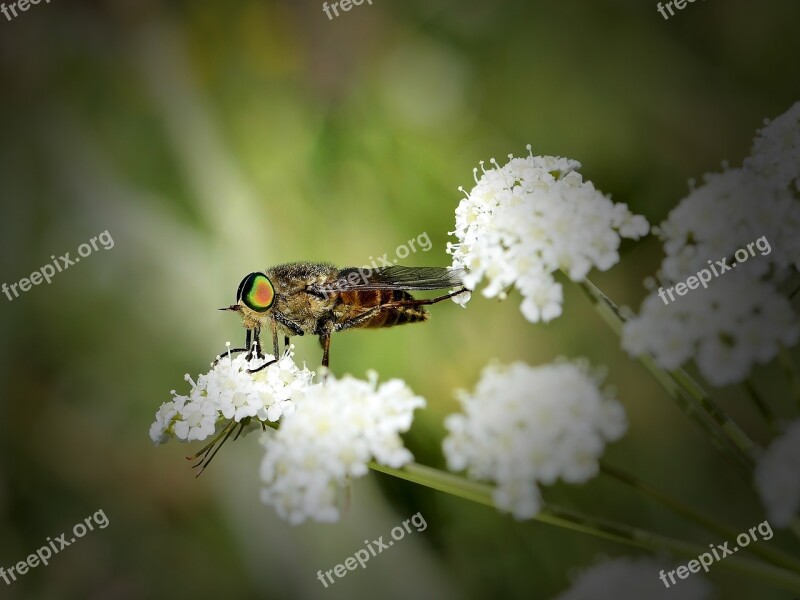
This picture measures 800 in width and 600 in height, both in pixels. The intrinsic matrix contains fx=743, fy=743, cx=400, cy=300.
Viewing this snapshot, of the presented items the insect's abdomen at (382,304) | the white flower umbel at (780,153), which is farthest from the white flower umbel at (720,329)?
the insect's abdomen at (382,304)

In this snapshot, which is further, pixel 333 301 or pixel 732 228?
pixel 333 301

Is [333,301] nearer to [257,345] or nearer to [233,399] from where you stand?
[257,345]

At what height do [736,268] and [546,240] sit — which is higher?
[546,240]

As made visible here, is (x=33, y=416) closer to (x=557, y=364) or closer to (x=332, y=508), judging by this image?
(x=332, y=508)

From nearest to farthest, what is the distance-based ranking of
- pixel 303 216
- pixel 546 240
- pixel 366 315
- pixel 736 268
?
pixel 736 268 < pixel 546 240 < pixel 366 315 < pixel 303 216

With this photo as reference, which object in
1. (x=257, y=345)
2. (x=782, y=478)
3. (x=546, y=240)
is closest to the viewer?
(x=782, y=478)

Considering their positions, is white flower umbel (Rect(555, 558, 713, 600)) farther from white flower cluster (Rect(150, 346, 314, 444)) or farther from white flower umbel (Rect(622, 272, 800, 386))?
white flower cluster (Rect(150, 346, 314, 444))

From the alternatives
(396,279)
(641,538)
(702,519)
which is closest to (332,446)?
(641,538)

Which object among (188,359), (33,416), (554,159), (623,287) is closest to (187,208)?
(188,359)
